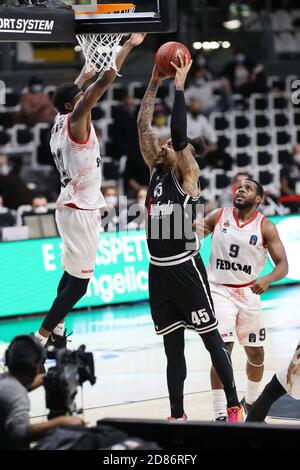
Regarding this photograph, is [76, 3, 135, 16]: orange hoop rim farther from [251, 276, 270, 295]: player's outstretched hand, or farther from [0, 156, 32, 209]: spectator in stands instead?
[0, 156, 32, 209]: spectator in stands

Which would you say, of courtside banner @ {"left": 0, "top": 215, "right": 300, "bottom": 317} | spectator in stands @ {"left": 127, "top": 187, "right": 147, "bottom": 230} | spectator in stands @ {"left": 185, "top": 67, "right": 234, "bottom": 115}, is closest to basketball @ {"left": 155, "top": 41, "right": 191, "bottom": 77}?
courtside banner @ {"left": 0, "top": 215, "right": 300, "bottom": 317}

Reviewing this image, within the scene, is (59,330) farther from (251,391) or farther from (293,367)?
(293,367)

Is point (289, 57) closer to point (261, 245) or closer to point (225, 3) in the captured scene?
point (225, 3)

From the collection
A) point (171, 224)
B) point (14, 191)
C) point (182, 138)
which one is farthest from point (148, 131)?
point (14, 191)

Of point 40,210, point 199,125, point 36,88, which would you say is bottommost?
point 40,210

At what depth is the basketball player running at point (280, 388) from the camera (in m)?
7.39

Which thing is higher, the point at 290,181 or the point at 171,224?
the point at 290,181

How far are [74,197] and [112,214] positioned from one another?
5.81 meters

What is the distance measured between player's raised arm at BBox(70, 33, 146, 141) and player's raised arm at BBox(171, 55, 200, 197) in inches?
19.0

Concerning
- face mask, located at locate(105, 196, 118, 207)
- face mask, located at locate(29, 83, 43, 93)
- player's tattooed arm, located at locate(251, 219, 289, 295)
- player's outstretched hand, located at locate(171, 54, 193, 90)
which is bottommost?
player's tattooed arm, located at locate(251, 219, 289, 295)

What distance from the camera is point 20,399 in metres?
6.08

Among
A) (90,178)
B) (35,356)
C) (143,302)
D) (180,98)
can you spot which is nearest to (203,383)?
(90,178)

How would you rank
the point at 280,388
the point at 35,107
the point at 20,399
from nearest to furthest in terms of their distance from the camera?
1. the point at 20,399
2. the point at 280,388
3. the point at 35,107

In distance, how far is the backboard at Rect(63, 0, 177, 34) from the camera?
7.73 m
